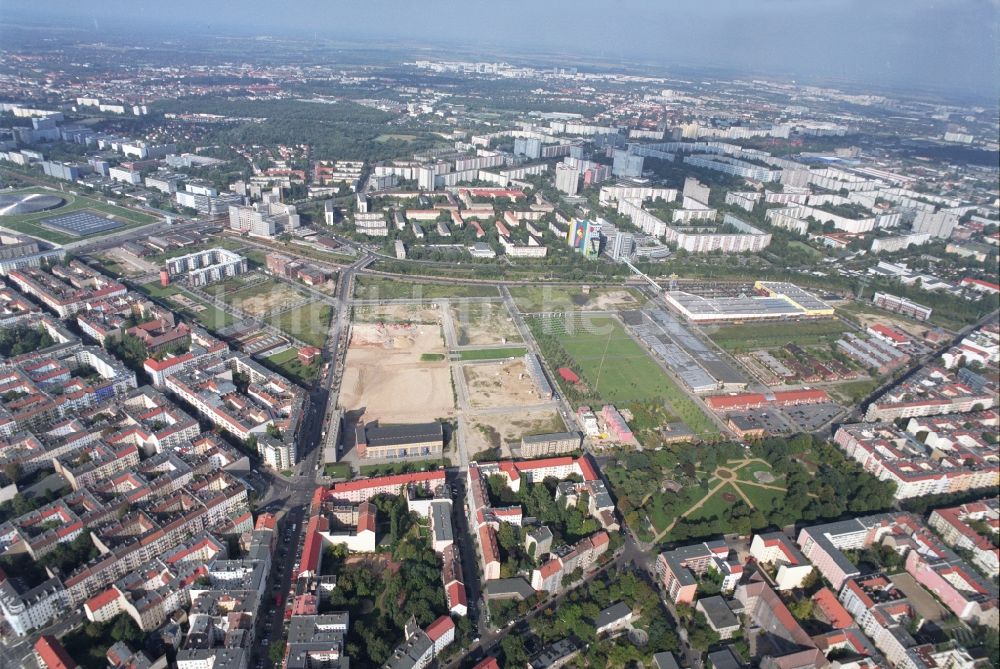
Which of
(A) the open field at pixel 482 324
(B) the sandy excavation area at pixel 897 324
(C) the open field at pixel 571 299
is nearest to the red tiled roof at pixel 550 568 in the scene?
(A) the open field at pixel 482 324

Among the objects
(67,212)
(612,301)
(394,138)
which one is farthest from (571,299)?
(394,138)

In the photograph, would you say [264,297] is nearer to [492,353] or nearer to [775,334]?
[492,353]

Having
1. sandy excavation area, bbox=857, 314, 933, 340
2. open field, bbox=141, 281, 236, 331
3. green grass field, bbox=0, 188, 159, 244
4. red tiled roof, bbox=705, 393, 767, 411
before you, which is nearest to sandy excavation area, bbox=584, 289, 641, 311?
red tiled roof, bbox=705, 393, 767, 411

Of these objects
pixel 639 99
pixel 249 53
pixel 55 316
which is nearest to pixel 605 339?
pixel 55 316

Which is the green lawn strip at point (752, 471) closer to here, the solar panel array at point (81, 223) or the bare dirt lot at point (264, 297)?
the bare dirt lot at point (264, 297)

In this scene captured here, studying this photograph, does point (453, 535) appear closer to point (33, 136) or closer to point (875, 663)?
point (875, 663)

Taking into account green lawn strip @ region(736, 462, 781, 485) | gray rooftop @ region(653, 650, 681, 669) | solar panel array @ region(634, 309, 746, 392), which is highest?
solar panel array @ region(634, 309, 746, 392)

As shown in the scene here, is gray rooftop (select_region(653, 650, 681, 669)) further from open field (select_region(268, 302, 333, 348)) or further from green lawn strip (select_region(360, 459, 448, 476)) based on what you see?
open field (select_region(268, 302, 333, 348))
